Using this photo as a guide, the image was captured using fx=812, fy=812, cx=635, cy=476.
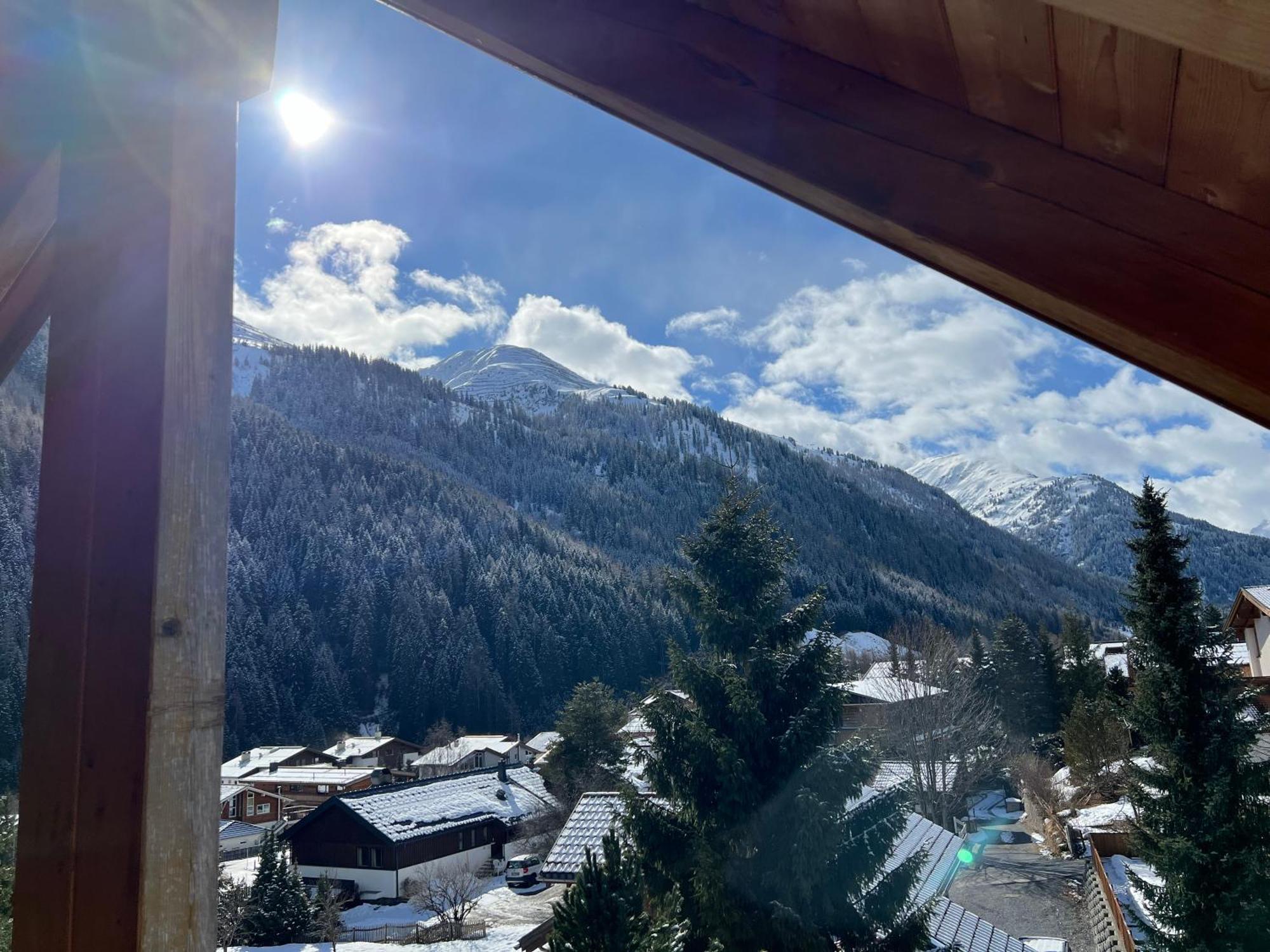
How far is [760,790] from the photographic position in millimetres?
8219

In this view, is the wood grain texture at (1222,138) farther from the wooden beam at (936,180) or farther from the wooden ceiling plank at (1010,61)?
the wooden ceiling plank at (1010,61)

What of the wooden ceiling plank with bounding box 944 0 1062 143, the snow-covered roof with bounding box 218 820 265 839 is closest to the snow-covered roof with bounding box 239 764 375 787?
the snow-covered roof with bounding box 218 820 265 839

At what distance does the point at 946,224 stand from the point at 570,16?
2.12 feet

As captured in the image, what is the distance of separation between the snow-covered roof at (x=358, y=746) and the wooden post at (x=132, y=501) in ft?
154

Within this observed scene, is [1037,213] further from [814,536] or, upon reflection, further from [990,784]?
[814,536]

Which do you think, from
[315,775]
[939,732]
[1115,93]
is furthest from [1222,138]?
[315,775]

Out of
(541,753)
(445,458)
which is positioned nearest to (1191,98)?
(541,753)

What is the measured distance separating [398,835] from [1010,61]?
28.1m

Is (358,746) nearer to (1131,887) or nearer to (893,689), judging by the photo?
(893,689)

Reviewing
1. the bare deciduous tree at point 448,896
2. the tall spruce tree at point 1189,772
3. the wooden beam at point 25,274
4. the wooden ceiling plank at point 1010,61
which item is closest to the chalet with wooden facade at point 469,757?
the bare deciduous tree at point 448,896

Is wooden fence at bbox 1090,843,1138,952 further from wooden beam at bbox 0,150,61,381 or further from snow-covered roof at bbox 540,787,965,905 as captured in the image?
wooden beam at bbox 0,150,61,381

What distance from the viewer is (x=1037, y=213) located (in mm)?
956

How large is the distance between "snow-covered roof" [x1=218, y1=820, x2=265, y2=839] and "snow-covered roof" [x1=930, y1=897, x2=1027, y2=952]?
29.2 metres

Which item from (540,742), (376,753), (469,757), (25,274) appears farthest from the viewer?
(540,742)
